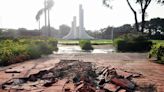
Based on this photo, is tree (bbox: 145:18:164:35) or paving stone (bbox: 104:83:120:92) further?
tree (bbox: 145:18:164:35)

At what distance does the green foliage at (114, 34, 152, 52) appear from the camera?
22750 millimetres

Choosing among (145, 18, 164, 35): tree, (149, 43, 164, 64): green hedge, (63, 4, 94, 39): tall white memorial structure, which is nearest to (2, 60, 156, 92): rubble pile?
(149, 43, 164, 64): green hedge

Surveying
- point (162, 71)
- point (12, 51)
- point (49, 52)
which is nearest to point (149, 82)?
point (162, 71)

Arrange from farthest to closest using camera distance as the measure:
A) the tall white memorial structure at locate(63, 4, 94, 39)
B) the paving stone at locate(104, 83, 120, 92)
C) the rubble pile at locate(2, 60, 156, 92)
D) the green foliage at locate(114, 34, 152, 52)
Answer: the tall white memorial structure at locate(63, 4, 94, 39), the green foliage at locate(114, 34, 152, 52), the rubble pile at locate(2, 60, 156, 92), the paving stone at locate(104, 83, 120, 92)

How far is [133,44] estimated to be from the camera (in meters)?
22.7

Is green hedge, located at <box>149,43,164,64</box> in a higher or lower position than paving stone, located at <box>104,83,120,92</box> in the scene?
higher

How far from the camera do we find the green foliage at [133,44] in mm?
22750

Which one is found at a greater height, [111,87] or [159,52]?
[159,52]

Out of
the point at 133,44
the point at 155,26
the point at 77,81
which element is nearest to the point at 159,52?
the point at 77,81

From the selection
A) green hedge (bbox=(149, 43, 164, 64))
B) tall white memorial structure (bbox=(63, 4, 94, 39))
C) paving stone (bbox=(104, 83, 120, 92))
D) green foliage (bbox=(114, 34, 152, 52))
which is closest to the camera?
paving stone (bbox=(104, 83, 120, 92))

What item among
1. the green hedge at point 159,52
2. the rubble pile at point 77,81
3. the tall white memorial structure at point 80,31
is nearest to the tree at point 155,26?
the tall white memorial structure at point 80,31

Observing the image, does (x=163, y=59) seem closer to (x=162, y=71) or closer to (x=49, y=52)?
(x=162, y=71)

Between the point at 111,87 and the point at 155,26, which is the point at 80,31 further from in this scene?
the point at 111,87

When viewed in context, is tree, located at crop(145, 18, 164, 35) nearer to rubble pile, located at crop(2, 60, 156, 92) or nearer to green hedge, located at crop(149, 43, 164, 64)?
green hedge, located at crop(149, 43, 164, 64)
